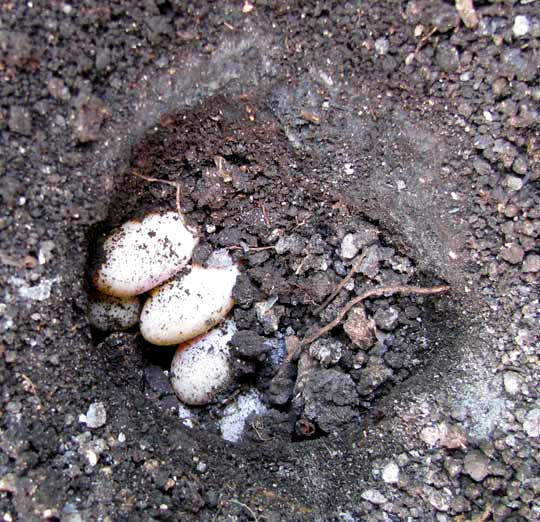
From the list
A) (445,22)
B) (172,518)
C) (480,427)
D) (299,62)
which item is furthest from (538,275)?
(172,518)

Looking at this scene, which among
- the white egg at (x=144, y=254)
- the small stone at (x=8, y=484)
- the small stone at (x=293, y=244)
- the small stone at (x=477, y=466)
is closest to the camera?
the small stone at (x=8, y=484)

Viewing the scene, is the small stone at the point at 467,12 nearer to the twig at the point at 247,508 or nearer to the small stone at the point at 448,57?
the small stone at the point at 448,57

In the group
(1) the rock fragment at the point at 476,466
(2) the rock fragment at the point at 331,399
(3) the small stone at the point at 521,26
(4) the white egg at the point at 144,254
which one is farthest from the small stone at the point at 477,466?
(3) the small stone at the point at 521,26

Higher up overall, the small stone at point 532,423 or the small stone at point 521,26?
the small stone at point 521,26

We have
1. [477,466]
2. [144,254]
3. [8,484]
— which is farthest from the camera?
[144,254]

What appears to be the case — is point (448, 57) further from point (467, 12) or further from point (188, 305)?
point (188, 305)

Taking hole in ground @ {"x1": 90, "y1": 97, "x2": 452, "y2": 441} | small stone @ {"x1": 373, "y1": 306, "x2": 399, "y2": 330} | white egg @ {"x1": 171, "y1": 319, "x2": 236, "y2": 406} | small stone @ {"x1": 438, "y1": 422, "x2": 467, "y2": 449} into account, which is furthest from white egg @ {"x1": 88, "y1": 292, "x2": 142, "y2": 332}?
small stone @ {"x1": 438, "y1": 422, "x2": 467, "y2": 449}

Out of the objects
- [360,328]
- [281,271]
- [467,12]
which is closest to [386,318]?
[360,328]
